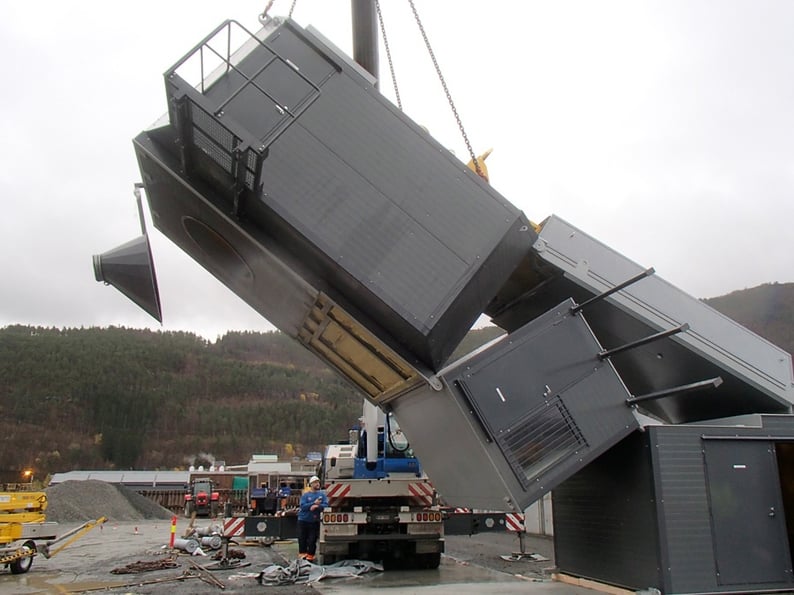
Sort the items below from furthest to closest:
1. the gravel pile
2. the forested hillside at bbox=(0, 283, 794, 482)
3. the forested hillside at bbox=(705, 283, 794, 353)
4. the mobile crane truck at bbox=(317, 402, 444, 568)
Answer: the forested hillside at bbox=(0, 283, 794, 482), the forested hillside at bbox=(705, 283, 794, 353), the gravel pile, the mobile crane truck at bbox=(317, 402, 444, 568)

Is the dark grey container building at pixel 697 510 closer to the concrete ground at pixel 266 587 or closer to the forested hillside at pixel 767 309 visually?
the concrete ground at pixel 266 587

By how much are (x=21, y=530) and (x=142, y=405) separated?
9491 centimetres

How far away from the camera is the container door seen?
4715mm

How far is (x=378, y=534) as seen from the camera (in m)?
8.87

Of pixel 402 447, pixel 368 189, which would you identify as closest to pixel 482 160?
pixel 368 189

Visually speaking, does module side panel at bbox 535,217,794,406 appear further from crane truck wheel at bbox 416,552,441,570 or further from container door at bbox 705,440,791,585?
crane truck wheel at bbox 416,552,441,570

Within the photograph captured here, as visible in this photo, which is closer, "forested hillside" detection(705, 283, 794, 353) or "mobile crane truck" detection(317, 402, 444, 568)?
"mobile crane truck" detection(317, 402, 444, 568)

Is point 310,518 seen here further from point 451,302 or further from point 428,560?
point 451,302

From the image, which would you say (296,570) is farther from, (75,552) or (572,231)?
(75,552)

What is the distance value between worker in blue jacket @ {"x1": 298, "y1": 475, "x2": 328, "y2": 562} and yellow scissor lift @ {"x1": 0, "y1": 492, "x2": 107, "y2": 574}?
13.0 feet

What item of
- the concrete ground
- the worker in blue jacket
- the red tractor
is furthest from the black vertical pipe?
the red tractor

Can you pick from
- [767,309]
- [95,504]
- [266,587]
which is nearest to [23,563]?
[266,587]

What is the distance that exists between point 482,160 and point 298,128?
1780 millimetres

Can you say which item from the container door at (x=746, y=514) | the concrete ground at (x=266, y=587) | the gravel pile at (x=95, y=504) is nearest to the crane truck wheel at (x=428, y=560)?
the concrete ground at (x=266, y=587)
